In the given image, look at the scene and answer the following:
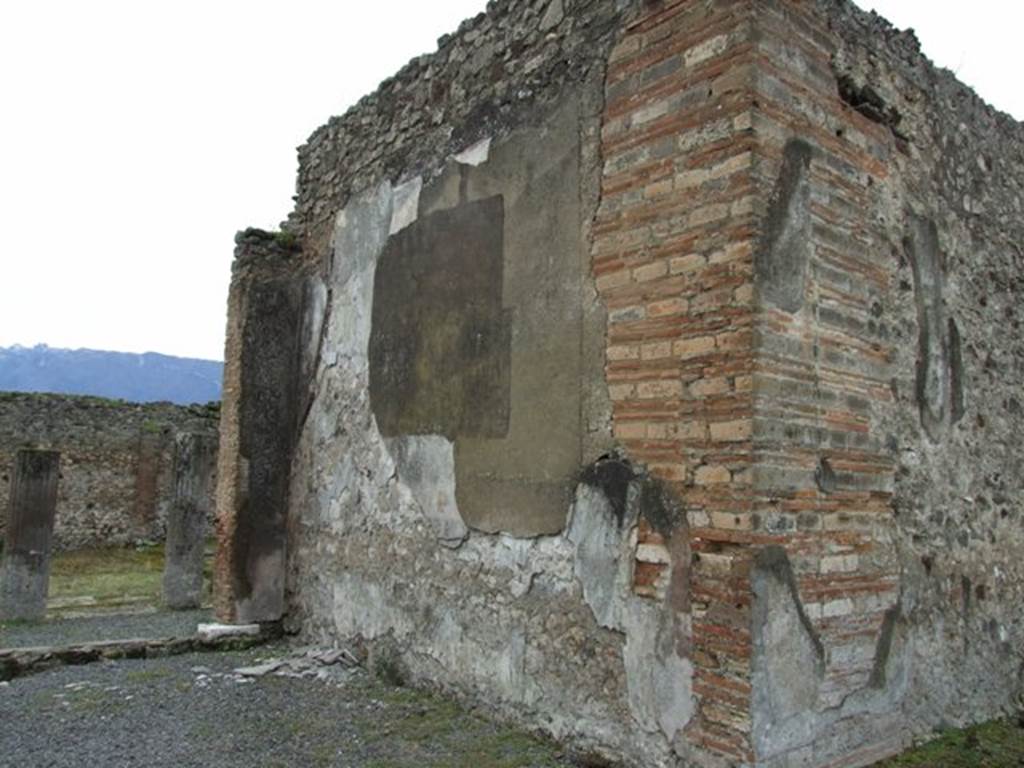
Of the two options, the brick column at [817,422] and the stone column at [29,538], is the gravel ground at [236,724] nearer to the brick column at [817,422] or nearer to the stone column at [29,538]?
the brick column at [817,422]

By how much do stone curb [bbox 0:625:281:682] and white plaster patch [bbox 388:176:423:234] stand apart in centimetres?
321

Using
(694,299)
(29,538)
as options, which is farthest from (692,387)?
(29,538)

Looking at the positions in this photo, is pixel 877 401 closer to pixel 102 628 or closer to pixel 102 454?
pixel 102 628

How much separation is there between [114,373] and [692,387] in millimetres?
43169

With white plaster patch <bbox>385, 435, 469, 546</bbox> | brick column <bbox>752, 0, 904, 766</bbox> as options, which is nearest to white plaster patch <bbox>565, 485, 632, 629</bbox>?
brick column <bbox>752, 0, 904, 766</bbox>

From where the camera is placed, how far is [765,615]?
128 inches

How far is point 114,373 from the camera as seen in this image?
137 feet

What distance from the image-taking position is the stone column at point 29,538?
9.42m

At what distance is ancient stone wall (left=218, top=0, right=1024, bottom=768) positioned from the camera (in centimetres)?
341

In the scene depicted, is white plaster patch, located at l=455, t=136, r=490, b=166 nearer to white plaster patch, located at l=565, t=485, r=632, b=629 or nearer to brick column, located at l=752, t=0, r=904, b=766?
brick column, located at l=752, t=0, r=904, b=766

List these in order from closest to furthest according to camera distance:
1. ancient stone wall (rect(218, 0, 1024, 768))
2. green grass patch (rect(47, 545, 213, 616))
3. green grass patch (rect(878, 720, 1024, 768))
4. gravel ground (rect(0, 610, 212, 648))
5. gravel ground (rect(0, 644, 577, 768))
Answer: ancient stone wall (rect(218, 0, 1024, 768)), green grass patch (rect(878, 720, 1024, 768)), gravel ground (rect(0, 644, 577, 768)), gravel ground (rect(0, 610, 212, 648)), green grass patch (rect(47, 545, 213, 616))

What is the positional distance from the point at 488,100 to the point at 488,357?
59.7 inches

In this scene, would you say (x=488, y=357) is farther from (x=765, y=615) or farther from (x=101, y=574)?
(x=101, y=574)

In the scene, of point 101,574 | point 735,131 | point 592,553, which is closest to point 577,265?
point 735,131
